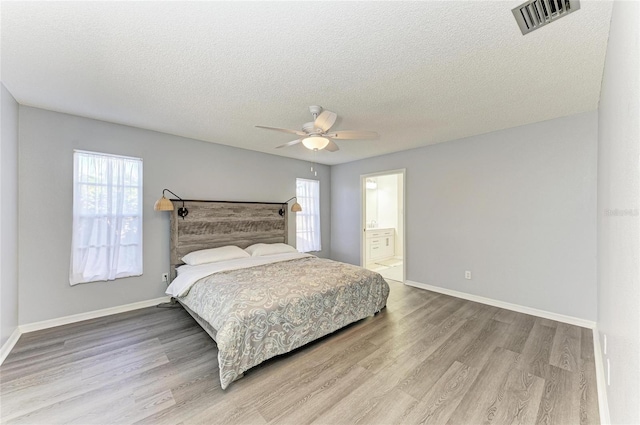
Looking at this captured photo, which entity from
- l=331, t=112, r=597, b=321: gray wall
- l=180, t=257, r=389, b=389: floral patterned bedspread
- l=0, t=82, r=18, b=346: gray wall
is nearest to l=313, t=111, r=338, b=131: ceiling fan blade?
l=180, t=257, r=389, b=389: floral patterned bedspread

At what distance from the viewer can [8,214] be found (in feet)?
8.08

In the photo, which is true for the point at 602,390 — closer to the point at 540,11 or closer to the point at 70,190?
the point at 540,11

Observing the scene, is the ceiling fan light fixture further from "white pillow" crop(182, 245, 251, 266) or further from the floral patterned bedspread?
"white pillow" crop(182, 245, 251, 266)

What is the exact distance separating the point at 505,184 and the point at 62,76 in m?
4.99

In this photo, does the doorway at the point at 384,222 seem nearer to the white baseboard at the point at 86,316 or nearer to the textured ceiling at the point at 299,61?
the textured ceiling at the point at 299,61

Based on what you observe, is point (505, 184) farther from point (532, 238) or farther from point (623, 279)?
point (623, 279)

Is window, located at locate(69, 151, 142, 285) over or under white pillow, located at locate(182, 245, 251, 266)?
over

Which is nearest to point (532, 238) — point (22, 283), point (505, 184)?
point (505, 184)

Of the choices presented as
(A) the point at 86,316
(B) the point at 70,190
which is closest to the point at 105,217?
(B) the point at 70,190

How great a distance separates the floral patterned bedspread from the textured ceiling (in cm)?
188

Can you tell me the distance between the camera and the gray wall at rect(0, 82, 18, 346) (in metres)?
2.31

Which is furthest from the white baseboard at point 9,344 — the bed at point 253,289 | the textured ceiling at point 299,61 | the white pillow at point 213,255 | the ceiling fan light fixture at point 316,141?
the ceiling fan light fixture at point 316,141

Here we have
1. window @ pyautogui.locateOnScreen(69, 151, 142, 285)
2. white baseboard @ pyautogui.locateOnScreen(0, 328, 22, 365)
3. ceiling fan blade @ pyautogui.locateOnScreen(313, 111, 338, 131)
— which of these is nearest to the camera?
white baseboard @ pyautogui.locateOnScreen(0, 328, 22, 365)

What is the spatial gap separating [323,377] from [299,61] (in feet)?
8.23
